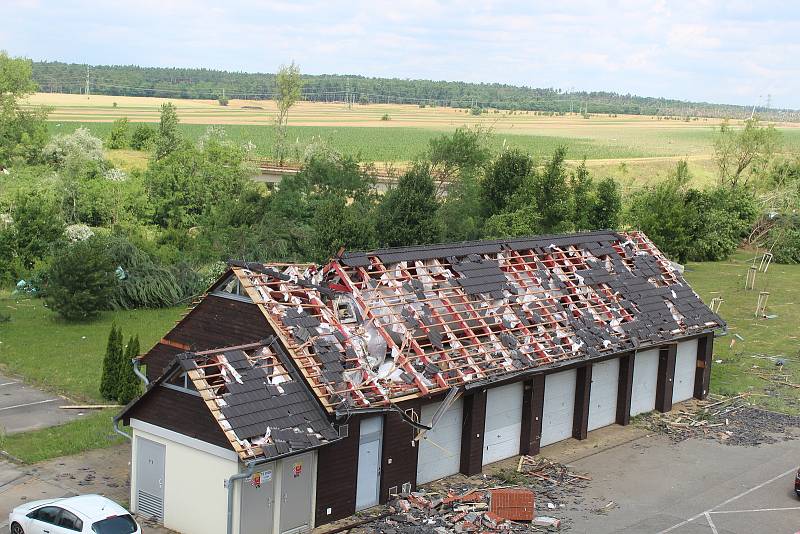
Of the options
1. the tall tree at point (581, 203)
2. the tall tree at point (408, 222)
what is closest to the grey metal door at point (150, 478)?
the tall tree at point (408, 222)

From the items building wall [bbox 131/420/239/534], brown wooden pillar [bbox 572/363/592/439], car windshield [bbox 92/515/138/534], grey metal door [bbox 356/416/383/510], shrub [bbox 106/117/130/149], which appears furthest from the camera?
shrub [bbox 106/117/130/149]

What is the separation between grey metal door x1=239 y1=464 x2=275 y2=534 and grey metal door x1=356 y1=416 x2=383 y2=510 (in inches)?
97.4

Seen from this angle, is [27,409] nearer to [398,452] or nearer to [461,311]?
[398,452]

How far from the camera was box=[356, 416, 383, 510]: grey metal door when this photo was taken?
68.0 feet

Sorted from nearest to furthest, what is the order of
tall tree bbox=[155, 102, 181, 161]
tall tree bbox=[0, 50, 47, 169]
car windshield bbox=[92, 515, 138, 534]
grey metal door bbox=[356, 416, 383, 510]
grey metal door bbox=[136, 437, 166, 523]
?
car windshield bbox=[92, 515, 138, 534] → grey metal door bbox=[136, 437, 166, 523] → grey metal door bbox=[356, 416, 383, 510] → tall tree bbox=[0, 50, 47, 169] → tall tree bbox=[155, 102, 181, 161]

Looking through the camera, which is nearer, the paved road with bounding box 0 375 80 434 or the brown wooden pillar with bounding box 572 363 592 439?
the paved road with bounding box 0 375 80 434

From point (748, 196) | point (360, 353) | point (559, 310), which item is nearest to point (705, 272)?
point (748, 196)

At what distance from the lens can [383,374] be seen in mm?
21500

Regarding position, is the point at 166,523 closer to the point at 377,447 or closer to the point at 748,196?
the point at 377,447

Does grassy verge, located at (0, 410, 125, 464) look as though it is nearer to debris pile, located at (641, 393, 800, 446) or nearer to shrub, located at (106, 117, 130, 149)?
debris pile, located at (641, 393, 800, 446)

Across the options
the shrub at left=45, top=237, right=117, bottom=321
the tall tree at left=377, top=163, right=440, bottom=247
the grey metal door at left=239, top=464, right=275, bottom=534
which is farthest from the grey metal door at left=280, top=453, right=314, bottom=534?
the tall tree at left=377, top=163, right=440, bottom=247

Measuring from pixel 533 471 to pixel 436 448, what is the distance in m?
2.86

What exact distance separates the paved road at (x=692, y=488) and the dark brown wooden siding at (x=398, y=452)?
399 cm

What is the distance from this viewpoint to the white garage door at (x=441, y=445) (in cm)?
2245
